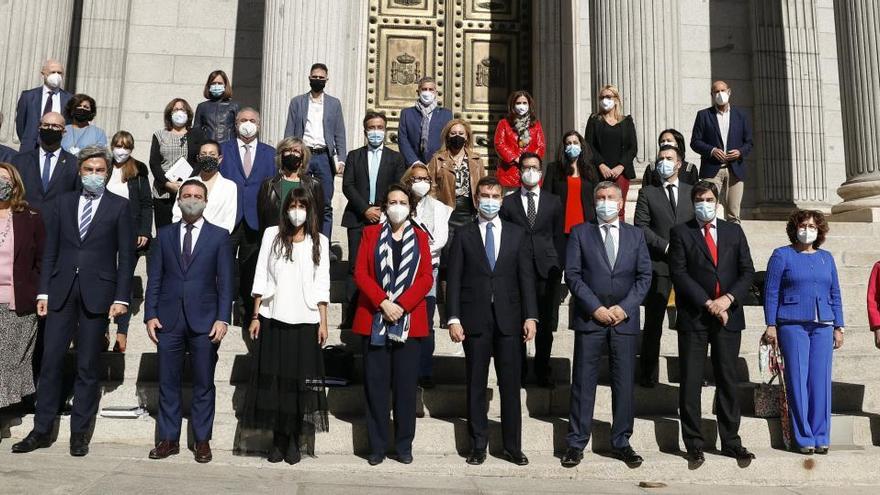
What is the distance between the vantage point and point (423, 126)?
8922 mm

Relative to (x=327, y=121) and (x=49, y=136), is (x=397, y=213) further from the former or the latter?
(x=49, y=136)

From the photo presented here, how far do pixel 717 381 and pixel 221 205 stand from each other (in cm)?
457

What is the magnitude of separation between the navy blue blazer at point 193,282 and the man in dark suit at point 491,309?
6.06 ft

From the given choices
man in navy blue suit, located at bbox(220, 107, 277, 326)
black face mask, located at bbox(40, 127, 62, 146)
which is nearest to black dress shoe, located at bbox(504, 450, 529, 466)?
man in navy blue suit, located at bbox(220, 107, 277, 326)

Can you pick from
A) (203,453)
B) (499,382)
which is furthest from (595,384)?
(203,453)

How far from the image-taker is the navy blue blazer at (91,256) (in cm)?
629

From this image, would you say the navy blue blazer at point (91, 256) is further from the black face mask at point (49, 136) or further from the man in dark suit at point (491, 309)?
the man in dark suit at point (491, 309)

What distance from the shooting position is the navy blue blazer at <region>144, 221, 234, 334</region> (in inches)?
244

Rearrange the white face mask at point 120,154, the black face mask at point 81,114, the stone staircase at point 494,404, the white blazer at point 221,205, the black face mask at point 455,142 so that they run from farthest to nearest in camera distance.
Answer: the black face mask at point 81,114 → the black face mask at point 455,142 → the white face mask at point 120,154 → the white blazer at point 221,205 → the stone staircase at point 494,404

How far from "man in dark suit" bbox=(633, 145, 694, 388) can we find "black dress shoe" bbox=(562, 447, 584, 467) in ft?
4.49

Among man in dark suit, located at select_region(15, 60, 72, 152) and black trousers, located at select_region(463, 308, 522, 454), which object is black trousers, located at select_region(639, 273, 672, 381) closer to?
black trousers, located at select_region(463, 308, 522, 454)

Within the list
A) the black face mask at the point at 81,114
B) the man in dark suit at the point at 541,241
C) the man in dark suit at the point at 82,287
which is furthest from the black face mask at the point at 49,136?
the man in dark suit at the point at 541,241

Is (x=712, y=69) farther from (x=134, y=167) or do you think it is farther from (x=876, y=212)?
(x=134, y=167)

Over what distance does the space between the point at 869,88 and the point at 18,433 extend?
36.5ft
